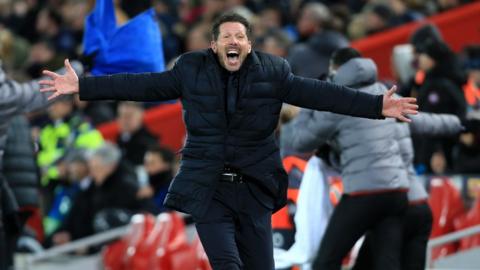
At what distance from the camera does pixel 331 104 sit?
771 cm

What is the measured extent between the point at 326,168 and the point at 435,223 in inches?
83.9

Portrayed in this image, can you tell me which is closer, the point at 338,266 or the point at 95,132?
the point at 338,266

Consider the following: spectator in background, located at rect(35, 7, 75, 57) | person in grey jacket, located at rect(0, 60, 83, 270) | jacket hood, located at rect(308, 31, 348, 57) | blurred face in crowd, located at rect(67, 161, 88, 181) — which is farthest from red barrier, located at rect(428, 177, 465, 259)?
spectator in background, located at rect(35, 7, 75, 57)

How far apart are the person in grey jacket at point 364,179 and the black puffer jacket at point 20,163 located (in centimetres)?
206

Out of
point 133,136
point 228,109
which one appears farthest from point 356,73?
point 133,136

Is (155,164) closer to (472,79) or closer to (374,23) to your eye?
(472,79)

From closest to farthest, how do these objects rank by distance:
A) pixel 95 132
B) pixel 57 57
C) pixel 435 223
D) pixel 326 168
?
pixel 326 168 → pixel 435 223 → pixel 95 132 → pixel 57 57

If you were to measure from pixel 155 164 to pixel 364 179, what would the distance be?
14.7 ft

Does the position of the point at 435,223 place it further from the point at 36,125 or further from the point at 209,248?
the point at 36,125

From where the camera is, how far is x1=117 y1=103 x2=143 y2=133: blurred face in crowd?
47.4ft

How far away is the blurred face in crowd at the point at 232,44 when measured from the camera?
756 centimetres

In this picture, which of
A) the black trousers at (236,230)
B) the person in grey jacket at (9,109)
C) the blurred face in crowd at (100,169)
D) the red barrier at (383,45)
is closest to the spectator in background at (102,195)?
the blurred face in crowd at (100,169)

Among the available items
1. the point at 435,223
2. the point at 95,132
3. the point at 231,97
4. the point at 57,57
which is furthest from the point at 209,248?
the point at 57,57

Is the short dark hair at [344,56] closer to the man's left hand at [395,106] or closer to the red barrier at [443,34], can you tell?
the man's left hand at [395,106]
